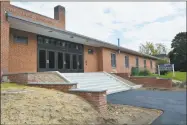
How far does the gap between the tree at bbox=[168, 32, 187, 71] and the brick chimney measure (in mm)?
26755

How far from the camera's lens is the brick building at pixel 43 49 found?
36.2ft

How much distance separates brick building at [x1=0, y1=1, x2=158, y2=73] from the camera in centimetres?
1103

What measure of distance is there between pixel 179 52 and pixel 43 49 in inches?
1432

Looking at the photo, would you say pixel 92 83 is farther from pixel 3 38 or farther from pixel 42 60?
pixel 3 38

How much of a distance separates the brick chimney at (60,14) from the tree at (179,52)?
26.8 m

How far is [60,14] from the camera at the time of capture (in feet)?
90.6

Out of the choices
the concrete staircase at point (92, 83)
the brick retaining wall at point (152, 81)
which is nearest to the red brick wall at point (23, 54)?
the concrete staircase at point (92, 83)

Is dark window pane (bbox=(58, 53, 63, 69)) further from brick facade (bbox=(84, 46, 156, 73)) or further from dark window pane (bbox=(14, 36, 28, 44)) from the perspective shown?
brick facade (bbox=(84, 46, 156, 73))

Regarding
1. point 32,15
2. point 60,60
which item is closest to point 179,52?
point 32,15

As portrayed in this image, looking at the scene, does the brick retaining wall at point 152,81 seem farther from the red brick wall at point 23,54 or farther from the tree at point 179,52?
the tree at point 179,52

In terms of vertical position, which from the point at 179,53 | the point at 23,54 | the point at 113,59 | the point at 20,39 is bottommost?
the point at 23,54

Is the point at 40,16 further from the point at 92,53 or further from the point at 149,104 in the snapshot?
the point at 149,104

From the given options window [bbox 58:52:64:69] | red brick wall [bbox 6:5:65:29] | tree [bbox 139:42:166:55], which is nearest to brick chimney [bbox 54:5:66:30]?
red brick wall [bbox 6:5:65:29]

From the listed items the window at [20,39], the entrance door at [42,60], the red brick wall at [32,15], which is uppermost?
the red brick wall at [32,15]
